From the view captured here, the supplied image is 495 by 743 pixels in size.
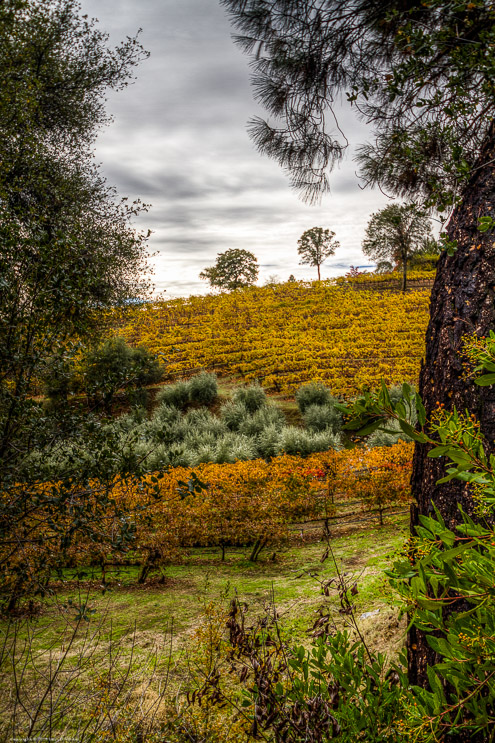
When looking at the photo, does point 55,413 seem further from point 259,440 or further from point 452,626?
point 259,440

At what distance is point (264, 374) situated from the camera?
15.2 meters

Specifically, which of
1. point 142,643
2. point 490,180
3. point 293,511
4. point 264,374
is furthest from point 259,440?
point 490,180

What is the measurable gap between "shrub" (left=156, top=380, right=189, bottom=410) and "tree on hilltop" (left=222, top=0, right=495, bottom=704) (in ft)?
37.2

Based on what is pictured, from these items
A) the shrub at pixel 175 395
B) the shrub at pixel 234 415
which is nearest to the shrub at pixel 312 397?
the shrub at pixel 234 415

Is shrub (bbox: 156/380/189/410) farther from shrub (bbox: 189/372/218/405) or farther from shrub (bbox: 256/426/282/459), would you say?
shrub (bbox: 256/426/282/459)

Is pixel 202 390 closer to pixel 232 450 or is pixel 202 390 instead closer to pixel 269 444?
pixel 269 444

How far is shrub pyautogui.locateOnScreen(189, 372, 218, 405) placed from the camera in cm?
1388

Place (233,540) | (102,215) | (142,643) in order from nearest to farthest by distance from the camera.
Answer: (142,643) → (233,540) → (102,215)

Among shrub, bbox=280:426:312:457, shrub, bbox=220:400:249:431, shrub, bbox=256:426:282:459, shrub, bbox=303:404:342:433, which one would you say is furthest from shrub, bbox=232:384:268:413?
shrub, bbox=280:426:312:457

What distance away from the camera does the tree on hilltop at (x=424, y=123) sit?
1.47 meters

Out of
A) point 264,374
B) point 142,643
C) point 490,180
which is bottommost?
point 142,643

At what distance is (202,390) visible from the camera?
13.9m

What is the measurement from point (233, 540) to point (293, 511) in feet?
3.18

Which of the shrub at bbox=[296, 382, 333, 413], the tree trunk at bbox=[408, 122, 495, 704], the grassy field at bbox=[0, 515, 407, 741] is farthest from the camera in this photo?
the shrub at bbox=[296, 382, 333, 413]
